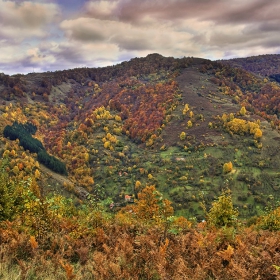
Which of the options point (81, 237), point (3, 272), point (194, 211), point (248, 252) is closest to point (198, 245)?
point (248, 252)

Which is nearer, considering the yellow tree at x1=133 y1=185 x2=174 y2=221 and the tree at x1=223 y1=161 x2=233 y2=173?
the yellow tree at x1=133 y1=185 x2=174 y2=221

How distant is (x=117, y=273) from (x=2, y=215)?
11697mm

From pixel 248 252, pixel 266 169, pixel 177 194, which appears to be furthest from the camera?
pixel 266 169

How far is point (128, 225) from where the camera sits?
18031 millimetres

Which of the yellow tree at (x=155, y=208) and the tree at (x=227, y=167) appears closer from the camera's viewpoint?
the yellow tree at (x=155, y=208)

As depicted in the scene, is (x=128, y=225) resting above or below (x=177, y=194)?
above

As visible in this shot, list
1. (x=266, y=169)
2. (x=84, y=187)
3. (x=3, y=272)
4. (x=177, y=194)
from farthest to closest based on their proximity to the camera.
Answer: (x=84, y=187) < (x=266, y=169) < (x=177, y=194) < (x=3, y=272)

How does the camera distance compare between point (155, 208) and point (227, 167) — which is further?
point (227, 167)

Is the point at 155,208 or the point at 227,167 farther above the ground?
the point at 155,208

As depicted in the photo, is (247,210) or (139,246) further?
(247,210)

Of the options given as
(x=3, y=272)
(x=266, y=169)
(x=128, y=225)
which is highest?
(x=3, y=272)

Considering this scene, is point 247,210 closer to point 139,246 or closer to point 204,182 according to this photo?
point 204,182

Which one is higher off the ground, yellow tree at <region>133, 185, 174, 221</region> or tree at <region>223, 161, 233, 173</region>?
yellow tree at <region>133, 185, 174, 221</region>

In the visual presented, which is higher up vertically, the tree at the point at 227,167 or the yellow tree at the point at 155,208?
the yellow tree at the point at 155,208
